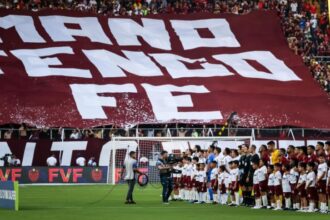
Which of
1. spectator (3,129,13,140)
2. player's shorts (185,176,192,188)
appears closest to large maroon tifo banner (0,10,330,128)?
spectator (3,129,13,140)

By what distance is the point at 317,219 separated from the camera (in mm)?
26750

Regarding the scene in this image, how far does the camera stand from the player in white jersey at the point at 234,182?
34.5 metres

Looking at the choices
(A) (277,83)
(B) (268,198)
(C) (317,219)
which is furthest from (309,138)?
(C) (317,219)

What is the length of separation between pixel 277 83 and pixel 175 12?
33.1ft

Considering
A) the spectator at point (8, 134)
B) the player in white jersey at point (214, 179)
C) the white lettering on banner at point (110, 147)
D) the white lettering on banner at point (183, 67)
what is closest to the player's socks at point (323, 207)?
the player in white jersey at point (214, 179)

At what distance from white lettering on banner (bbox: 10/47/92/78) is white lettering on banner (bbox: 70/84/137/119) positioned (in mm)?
1251

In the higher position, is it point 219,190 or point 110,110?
point 110,110

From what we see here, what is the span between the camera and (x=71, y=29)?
61750 mm

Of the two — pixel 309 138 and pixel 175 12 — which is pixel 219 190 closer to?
pixel 309 138

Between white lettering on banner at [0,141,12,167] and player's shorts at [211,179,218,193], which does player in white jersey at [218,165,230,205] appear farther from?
white lettering on banner at [0,141,12,167]

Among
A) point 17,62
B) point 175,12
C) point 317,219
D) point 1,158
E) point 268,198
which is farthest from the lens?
point 175,12

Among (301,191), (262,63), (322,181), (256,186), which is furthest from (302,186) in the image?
(262,63)

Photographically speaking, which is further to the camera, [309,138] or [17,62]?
[17,62]

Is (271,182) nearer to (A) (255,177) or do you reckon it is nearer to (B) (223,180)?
(A) (255,177)
